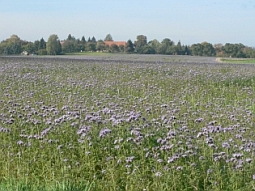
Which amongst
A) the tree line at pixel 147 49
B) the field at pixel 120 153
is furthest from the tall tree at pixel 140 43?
the field at pixel 120 153

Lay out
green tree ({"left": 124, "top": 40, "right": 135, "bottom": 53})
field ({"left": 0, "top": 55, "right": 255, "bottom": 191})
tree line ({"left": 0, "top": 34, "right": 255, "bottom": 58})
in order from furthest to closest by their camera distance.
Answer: green tree ({"left": 124, "top": 40, "right": 135, "bottom": 53}), tree line ({"left": 0, "top": 34, "right": 255, "bottom": 58}), field ({"left": 0, "top": 55, "right": 255, "bottom": 191})

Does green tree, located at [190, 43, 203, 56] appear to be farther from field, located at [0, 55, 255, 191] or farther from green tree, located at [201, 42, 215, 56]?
field, located at [0, 55, 255, 191]

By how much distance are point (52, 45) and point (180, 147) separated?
63754 millimetres

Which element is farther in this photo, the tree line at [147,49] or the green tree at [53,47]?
the tree line at [147,49]

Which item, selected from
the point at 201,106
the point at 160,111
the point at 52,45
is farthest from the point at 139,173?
the point at 52,45

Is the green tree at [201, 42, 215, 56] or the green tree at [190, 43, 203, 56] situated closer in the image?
the green tree at [190, 43, 203, 56]

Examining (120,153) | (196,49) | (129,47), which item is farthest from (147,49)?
(120,153)

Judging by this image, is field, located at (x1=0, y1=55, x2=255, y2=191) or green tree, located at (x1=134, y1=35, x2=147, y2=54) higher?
green tree, located at (x1=134, y1=35, x2=147, y2=54)

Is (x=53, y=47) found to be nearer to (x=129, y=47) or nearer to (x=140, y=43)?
(x=129, y=47)

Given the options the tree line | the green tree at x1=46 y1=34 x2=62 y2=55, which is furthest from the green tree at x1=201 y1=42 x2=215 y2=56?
the green tree at x1=46 y1=34 x2=62 y2=55

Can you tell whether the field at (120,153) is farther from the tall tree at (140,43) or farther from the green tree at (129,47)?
the green tree at (129,47)

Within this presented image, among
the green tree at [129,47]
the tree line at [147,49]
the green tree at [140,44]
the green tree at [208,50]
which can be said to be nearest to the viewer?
the tree line at [147,49]

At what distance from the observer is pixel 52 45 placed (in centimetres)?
6794

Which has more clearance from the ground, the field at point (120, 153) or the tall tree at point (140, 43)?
the tall tree at point (140, 43)
